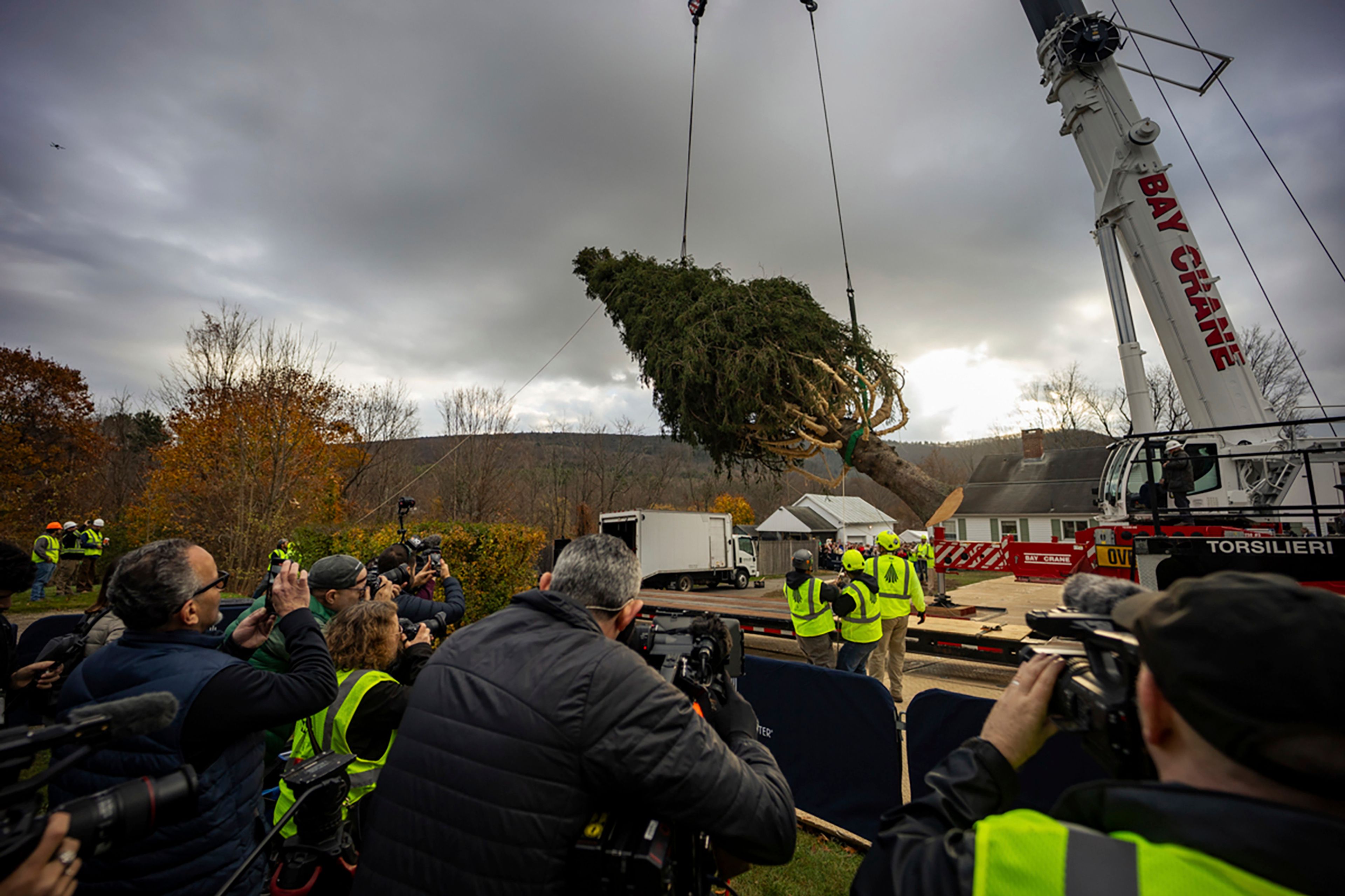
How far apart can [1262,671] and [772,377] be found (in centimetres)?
918

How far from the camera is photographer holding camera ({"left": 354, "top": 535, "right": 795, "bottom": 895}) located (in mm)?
1415

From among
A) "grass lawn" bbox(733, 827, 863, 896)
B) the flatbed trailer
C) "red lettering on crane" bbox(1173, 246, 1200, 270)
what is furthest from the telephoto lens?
"red lettering on crane" bbox(1173, 246, 1200, 270)

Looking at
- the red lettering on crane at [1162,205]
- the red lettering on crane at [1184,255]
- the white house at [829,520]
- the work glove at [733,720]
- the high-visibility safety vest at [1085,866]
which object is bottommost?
the work glove at [733,720]

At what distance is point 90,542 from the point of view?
14.2 meters

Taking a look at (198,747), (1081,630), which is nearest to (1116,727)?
(1081,630)

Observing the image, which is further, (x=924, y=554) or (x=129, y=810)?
(x=924, y=554)

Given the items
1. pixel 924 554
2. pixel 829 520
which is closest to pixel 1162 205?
pixel 924 554

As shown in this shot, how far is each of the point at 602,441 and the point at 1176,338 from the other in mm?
25718

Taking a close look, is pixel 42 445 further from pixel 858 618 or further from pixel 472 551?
pixel 858 618

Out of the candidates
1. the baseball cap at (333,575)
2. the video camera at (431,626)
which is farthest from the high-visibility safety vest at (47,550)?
the baseball cap at (333,575)

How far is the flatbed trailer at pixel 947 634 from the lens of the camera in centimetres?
791

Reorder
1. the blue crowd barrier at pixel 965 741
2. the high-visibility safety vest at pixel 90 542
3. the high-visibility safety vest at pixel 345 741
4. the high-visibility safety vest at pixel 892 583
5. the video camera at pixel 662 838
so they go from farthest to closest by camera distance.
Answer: the high-visibility safety vest at pixel 90 542 → the high-visibility safety vest at pixel 892 583 → the blue crowd barrier at pixel 965 741 → the high-visibility safety vest at pixel 345 741 → the video camera at pixel 662 838

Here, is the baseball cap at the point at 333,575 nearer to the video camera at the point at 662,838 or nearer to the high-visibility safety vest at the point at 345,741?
the high-visibility safety vest at the point at 345,741

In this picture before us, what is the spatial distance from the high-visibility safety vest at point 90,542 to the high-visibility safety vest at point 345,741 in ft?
57.4
